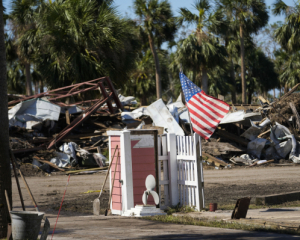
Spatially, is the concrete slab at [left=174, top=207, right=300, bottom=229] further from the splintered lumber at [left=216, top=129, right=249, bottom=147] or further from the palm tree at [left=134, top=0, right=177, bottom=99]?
the palm tree at [left=134, top=0, right=177, bottom=99]

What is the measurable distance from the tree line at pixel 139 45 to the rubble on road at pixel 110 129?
7.21 feet

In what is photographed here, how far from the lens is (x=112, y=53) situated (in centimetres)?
2144

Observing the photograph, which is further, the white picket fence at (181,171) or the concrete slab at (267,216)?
the white picket fence at (181,171)

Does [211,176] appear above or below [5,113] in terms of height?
below

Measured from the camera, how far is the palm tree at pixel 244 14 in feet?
119

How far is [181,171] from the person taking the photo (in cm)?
863

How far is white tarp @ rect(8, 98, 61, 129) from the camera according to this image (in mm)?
19234

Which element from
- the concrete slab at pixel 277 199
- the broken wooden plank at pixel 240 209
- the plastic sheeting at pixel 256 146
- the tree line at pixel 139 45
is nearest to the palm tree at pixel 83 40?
the tree line at pixel 139 45

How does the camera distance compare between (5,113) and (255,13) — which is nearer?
(5,113)

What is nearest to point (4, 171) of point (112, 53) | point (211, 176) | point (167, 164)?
point (167, 164)

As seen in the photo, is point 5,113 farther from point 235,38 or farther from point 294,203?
point 235,38

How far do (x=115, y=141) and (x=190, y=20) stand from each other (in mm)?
23970

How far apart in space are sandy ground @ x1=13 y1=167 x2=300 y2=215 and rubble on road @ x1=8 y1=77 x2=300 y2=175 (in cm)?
154

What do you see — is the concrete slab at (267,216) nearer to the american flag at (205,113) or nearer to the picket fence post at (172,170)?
the picket fence post at (172,170)
